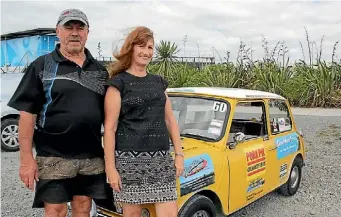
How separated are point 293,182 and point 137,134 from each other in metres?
3.82

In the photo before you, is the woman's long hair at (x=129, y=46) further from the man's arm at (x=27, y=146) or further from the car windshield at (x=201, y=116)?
the car windshield at (x=201, y=116)

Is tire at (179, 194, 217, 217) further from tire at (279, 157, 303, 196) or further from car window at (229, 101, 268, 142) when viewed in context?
tire at (279, 157, 303, 196)

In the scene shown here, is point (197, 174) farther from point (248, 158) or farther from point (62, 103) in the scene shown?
point (62, 103)

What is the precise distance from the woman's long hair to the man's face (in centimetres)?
29

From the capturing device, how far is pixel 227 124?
14.1 feet

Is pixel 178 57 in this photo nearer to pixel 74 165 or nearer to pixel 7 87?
pixel 7 87

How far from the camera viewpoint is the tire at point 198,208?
3.50 metres

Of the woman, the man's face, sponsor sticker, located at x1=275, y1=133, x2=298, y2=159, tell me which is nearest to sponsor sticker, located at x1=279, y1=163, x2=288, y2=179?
sponsor sticker, located at x1=275, y1=133, x2=298, y2=159

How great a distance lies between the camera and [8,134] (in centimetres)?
809

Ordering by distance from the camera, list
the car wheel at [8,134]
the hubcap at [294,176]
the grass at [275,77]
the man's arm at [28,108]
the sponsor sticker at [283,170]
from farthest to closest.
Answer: the grass at [275,77], the car wheel at [8,134], the hubcap at [294,176], the sponsor sticker at [283,170], the man's arm at [28,108]

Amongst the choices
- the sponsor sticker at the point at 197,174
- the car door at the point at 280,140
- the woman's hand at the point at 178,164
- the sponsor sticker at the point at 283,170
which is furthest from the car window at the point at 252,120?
the woman's hand at the point at 178,164

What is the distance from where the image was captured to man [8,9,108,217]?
2777 millimetres

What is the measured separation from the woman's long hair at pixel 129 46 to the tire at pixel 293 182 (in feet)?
11.8

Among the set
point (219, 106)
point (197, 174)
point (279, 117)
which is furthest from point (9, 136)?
point (197, 174)
